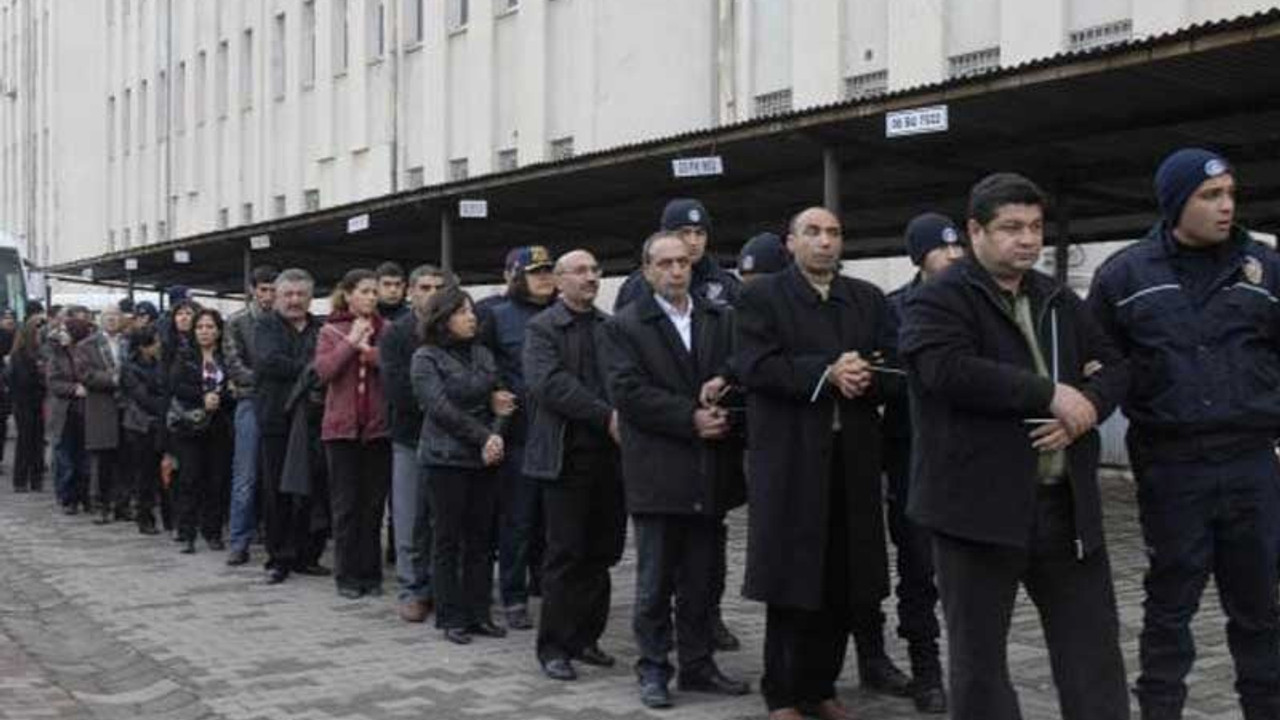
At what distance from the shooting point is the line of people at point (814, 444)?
4.63 meters

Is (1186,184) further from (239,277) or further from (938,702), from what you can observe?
(239,277)

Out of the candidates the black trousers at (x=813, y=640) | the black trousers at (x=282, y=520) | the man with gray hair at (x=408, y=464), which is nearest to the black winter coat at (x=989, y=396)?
the black trousers at (x=813, y=640)

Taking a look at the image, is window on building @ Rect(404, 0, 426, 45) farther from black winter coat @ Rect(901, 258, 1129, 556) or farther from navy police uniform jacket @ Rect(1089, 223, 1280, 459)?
black winter coat @ Rect(901, 258, 1129, 556)

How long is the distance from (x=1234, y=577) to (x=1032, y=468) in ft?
3.39

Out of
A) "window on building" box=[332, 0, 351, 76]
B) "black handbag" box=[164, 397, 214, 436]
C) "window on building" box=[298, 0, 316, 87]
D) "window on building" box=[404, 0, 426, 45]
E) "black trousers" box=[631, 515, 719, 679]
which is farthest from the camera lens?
"window on building" box=[298, 0, 316, 87]

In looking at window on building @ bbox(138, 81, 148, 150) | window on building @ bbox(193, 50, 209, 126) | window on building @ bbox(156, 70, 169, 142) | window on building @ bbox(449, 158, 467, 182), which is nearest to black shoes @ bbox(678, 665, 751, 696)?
window on building @ bbox(449, 158, 467, 182)

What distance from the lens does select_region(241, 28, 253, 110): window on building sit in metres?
36.7

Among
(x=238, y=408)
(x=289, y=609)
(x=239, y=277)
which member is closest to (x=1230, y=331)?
(x=289, y=609)

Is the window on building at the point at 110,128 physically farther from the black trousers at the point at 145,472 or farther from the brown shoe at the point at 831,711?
the brown shoe at the point at 831,711

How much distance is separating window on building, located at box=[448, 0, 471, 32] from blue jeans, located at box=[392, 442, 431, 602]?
19.4 m

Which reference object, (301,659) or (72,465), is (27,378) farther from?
(301,659)

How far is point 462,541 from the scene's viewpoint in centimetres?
796

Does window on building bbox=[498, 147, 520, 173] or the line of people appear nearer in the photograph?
the line of people

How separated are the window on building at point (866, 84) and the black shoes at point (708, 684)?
39.7 feet
